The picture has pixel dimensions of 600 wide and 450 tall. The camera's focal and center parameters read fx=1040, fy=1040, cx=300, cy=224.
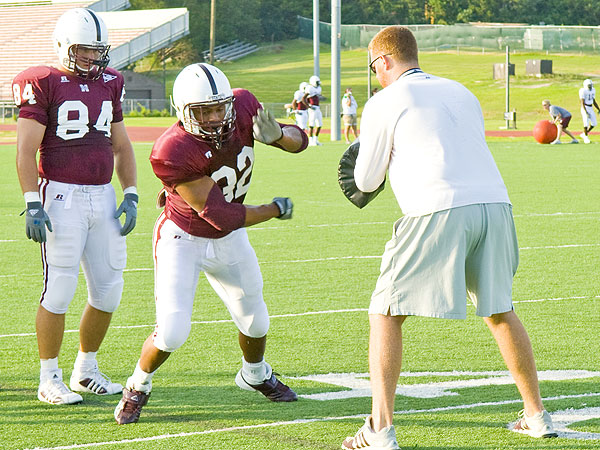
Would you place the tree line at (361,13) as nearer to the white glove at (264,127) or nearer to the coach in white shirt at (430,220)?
the white glove at (264,127)

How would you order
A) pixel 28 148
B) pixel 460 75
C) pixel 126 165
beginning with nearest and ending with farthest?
pixel 28 148
pixel 126 165
pixel 460 75

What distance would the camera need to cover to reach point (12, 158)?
24719 mm

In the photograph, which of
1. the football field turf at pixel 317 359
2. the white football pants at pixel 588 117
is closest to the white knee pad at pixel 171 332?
the football field turf at pixel 317 359

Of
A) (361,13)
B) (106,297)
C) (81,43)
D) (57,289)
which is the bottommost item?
(361,13)

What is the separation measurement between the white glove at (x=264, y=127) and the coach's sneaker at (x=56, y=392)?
1.68 m

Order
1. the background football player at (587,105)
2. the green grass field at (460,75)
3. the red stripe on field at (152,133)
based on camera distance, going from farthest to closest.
→ the green grass field at (460,75) < the red stripe on field at (152,133) < the background football player at (587,105)

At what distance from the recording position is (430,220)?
14.5ft

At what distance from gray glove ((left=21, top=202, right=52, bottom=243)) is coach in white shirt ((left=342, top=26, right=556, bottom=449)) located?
1.72m

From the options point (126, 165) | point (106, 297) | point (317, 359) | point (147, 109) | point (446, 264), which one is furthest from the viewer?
point (147, 109)

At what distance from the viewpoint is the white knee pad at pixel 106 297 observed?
18.3ft

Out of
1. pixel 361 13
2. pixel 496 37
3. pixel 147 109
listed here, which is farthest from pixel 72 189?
pixel 361 13

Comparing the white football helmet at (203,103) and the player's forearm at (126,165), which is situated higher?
the white football helmet at (203,103)

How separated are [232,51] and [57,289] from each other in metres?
77.0

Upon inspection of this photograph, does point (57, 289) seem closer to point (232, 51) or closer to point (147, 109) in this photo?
point (147, 109)
